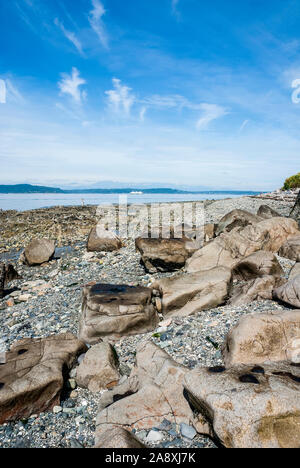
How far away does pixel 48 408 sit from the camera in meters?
4.74

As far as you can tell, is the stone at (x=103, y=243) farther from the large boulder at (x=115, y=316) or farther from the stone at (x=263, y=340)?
the stone at (x=263, y=340)

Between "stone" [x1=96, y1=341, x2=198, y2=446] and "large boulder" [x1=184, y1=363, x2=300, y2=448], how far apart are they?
53 centimetres

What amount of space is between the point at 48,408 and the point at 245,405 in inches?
125

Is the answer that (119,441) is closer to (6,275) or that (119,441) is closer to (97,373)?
(97,373)

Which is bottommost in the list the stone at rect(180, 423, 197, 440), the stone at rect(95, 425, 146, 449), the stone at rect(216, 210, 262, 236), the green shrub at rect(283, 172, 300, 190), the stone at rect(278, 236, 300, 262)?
the stone at rect(180, 423, 197, 440)

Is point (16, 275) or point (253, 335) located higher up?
point (253, 335)

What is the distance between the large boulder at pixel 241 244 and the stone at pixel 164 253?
1.75 ft

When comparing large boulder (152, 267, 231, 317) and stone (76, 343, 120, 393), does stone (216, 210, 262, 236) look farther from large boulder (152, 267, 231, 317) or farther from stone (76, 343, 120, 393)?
stone (76, 343, 120, 393)

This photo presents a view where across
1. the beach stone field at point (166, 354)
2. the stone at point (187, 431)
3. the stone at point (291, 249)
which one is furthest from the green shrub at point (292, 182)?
the stone at point (187, 431)

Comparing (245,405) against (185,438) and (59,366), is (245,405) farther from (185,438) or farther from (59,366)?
(59,366)

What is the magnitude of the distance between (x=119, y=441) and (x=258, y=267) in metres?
6.02

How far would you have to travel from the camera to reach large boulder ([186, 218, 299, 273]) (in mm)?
9523

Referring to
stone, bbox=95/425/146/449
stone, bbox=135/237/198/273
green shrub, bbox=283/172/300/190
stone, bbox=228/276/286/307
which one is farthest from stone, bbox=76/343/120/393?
green shrub, bbox=283/172/300/190
